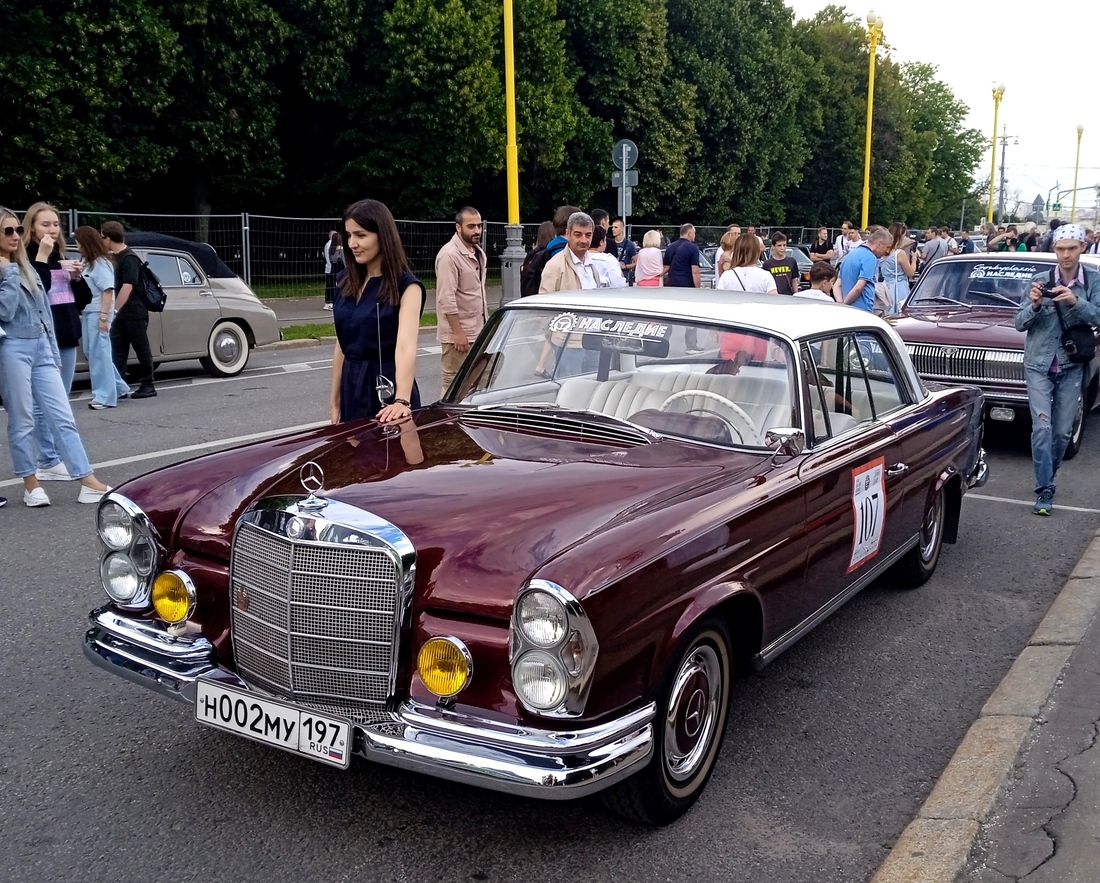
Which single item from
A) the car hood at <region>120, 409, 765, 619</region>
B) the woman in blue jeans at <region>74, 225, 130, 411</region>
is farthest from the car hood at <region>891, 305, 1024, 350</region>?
the woman in blue jeans at <region>74, 225, 130, 411</region>

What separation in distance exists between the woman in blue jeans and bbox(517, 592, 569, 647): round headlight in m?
9.01

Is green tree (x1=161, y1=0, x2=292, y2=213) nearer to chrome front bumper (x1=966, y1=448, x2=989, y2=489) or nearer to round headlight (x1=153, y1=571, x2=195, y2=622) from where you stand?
chrome front bumper (x1=966, y1=448, x2=989, y2=489)

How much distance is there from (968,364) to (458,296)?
434 cm

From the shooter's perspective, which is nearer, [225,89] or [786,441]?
[786,441]

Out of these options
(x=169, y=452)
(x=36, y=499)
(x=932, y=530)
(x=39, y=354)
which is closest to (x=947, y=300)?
(x=932, y=530)

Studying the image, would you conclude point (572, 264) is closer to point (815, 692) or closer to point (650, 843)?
point (815, 692)

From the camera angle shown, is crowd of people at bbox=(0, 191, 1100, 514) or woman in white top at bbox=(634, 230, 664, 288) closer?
crowd of people at bbox=(0, 191, 1100, 514)

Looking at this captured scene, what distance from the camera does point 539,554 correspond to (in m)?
3.20

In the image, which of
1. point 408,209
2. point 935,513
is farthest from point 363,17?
point 935,513

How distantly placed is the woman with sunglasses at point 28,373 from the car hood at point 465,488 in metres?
3.50

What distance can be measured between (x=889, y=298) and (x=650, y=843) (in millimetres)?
9746

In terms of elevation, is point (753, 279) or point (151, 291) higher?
point (753, 279)

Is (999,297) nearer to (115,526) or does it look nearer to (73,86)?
(115,526)

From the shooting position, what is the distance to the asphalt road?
3260mm
